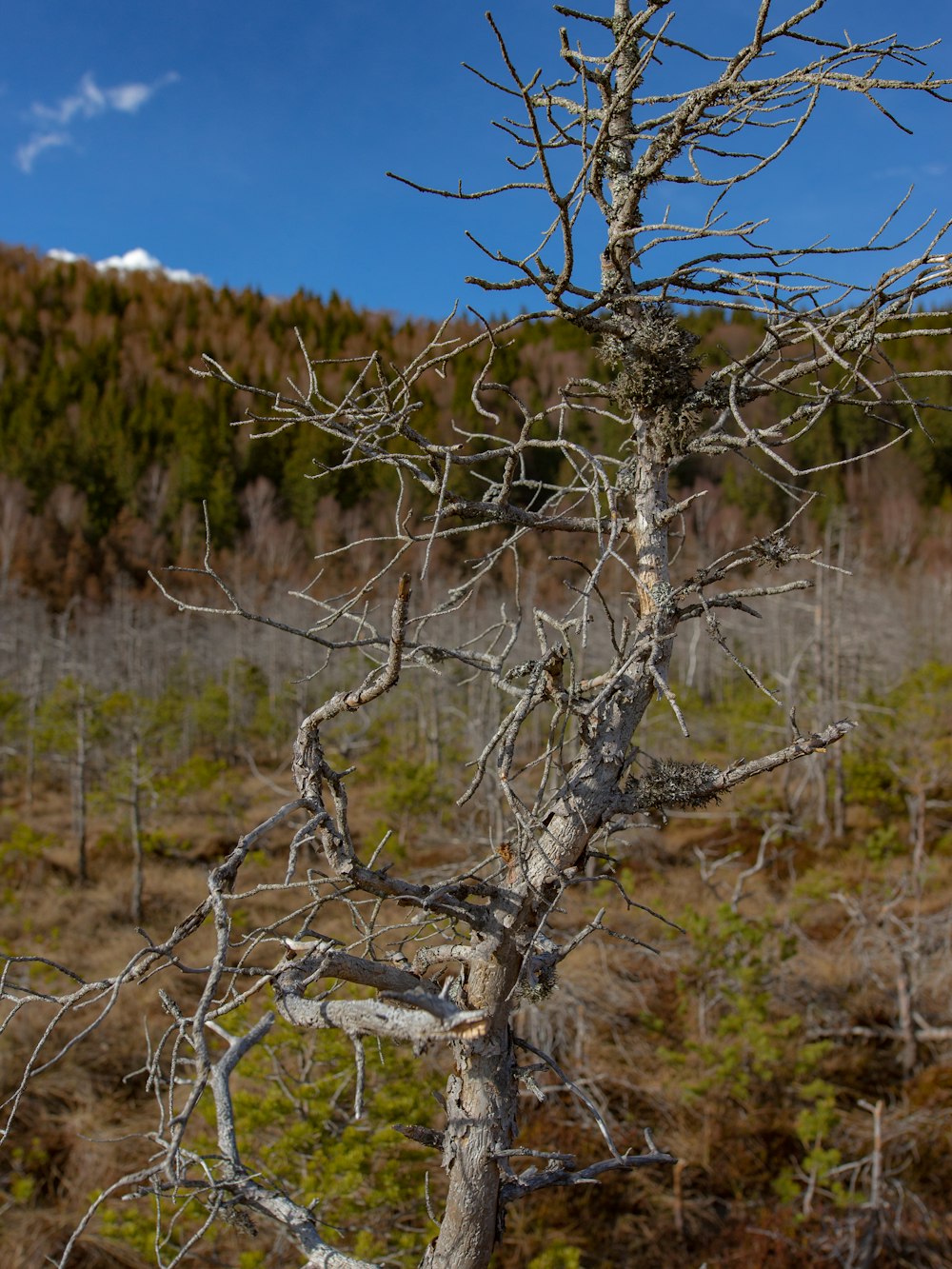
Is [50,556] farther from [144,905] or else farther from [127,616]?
[144,905]

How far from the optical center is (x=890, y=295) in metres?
1.53

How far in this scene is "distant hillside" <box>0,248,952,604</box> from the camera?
38375 millimetres

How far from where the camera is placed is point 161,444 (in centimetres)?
4547

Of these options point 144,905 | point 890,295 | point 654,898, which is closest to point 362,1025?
point 890,295

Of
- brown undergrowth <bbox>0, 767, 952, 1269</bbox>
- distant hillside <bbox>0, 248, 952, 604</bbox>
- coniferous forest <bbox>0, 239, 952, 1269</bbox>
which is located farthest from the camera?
distant hillside <bbox>0, 248, 952, 604</bbox>

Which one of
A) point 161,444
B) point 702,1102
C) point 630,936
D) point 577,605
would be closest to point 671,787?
point 577,605

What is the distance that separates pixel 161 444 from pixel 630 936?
149ft

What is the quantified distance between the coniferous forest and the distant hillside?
8.30 metres

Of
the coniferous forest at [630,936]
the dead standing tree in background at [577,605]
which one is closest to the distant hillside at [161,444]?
the coniferous forest at [630,936]

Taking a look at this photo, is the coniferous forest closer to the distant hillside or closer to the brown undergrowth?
the brown undergrowth

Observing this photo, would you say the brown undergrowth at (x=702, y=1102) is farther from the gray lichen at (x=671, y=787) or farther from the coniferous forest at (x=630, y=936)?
the gray lichen at (x=671, y=787)

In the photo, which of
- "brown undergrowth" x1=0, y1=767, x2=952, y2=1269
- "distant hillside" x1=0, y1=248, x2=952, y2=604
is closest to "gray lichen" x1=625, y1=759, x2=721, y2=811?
"brown undergrowth" x1=0, y1=767, x2=952, y2=1269

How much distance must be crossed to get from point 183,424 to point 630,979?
1749 inches

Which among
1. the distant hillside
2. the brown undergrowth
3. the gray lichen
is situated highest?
the distant hillside
